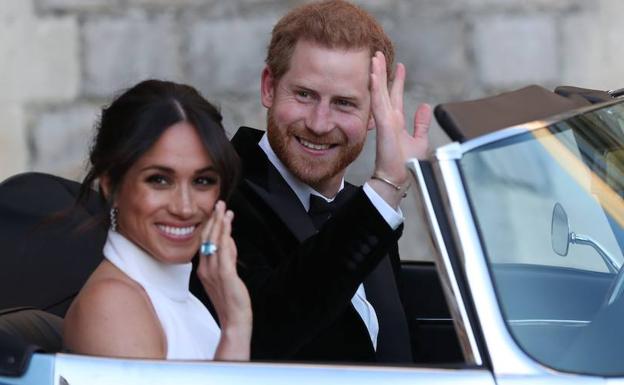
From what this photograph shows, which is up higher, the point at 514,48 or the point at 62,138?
the point at 514,48

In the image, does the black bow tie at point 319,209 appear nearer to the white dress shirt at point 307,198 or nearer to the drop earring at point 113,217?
the white dress shirt at point 307,198

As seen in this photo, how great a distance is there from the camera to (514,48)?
6.53m

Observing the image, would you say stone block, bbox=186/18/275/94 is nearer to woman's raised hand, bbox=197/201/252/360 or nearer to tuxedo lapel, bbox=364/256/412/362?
tuxedo lapel, bbox=364/256/412/362

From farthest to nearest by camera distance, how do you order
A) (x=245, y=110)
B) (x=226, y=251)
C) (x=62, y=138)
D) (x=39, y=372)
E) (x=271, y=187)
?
(x=62, y=138) → (x=245, y=110) → (x=271, y=187) → (x=226, y=251) → (x=39, y=372)

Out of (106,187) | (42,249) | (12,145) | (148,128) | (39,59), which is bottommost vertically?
(12,145)

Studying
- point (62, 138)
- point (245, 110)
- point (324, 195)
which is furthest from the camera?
point (62, 138)

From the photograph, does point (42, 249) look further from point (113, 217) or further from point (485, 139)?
point (485, 139)

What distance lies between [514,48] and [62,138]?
202 cm

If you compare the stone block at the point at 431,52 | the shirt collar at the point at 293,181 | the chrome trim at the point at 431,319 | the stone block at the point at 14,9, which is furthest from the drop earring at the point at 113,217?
the stone block at the point at 14,9

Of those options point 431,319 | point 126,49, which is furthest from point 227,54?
point 431,319

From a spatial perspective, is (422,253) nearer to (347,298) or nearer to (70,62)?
(70,62)

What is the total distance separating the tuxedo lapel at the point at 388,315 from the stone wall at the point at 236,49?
280 cm

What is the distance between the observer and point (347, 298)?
296 cm

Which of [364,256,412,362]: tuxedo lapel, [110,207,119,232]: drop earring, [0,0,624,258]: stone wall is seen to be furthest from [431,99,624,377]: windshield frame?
[0,0,624,258]: stone wall
